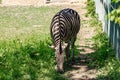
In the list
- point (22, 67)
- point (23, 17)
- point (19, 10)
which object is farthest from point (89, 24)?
point (22, 67)

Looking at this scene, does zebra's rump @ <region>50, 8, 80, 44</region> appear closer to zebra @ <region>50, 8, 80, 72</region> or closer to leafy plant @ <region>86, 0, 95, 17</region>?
zebra @ <region>50, 8, 80, 72</region>

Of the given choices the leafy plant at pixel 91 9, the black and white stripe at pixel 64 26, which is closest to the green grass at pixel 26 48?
the black and white stripe at pixel 64 26

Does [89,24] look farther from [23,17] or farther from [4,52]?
[4,52]

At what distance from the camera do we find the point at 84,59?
30.7 ft

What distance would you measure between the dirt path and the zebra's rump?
772 mm

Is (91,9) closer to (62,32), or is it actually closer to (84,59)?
(84,59)

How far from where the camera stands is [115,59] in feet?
28.3

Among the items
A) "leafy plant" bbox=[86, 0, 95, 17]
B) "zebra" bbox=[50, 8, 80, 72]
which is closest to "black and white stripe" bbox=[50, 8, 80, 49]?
"zebra" bbox=[50, 8, 80, 72]

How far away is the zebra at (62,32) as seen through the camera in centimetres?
787

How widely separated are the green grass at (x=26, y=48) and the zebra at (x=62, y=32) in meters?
0.45

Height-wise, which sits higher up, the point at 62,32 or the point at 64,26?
the point at 64,26

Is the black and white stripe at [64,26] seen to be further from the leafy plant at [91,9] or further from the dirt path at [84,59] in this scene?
the leafy plant at [91,9]

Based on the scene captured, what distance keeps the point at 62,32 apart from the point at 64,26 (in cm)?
25

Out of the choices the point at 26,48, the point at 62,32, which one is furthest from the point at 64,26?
the point at 26,48
